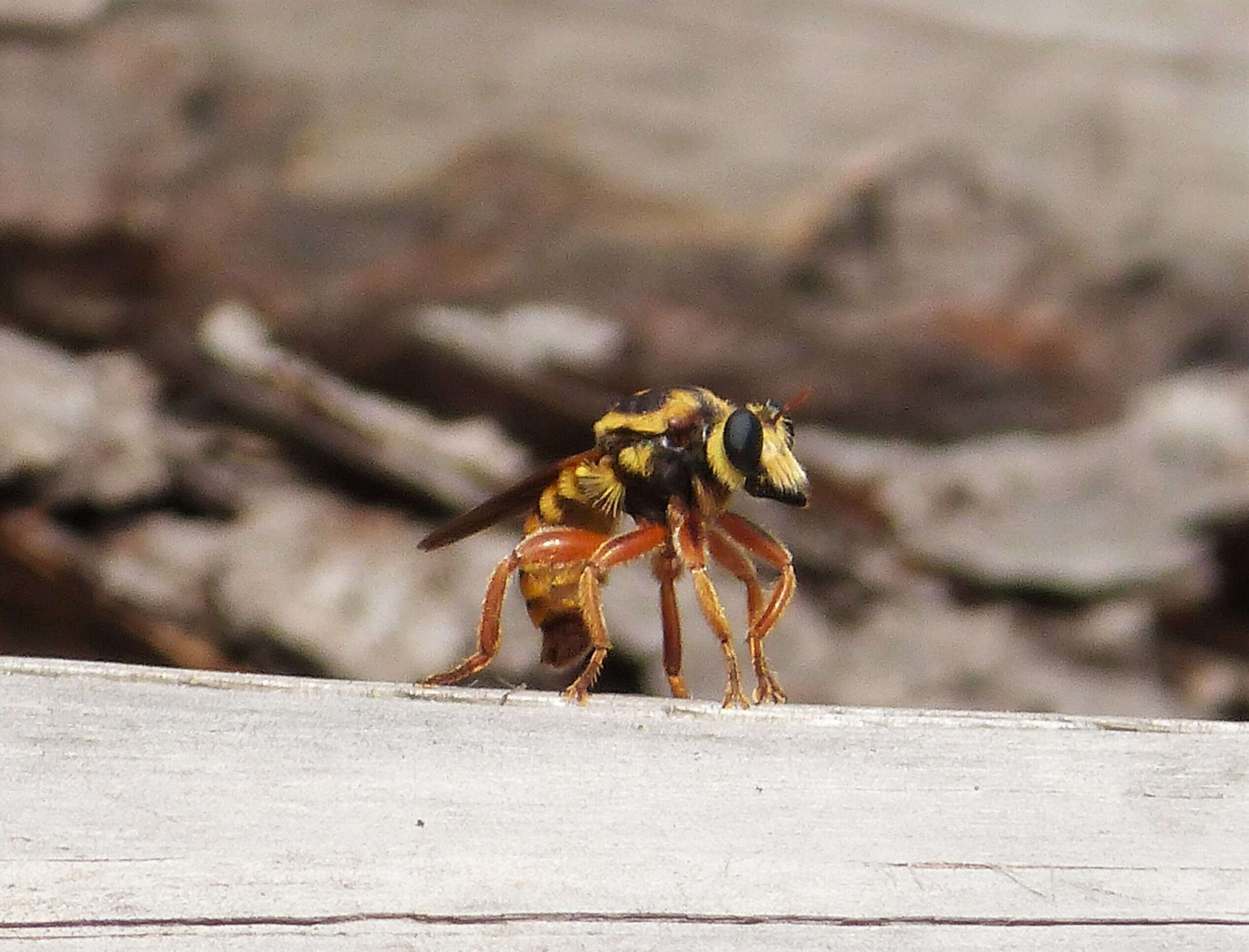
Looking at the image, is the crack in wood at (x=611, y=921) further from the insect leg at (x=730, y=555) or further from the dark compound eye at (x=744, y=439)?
the dark compound eye at (x=744, y=439)

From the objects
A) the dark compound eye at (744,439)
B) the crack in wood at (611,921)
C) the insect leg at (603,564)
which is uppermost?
the dark compound eye at (744,439)

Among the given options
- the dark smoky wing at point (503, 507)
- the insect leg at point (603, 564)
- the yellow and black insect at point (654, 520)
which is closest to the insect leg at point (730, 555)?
the yellow and black insect at point (654, 520)

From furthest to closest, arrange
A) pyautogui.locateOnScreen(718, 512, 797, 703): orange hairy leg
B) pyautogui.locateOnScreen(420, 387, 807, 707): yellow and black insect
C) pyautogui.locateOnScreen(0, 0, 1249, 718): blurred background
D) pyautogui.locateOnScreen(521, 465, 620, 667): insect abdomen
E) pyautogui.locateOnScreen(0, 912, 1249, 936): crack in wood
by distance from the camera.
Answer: pyautogui.locateOnScreen(0, 0, 1249, 718): blurred background
pyautogui.locateOnScreen(521, 465, 620, 667): insect abdomen
pyautogui.locateOnScreen(420, 387, 807, 707): yellow and black insect
pyautogui.locateOnScreen(718, 512, 797, 703): orange hairy leg
pyautogui.locateOnScreen(0, 912, 1249, 936): crack in wood

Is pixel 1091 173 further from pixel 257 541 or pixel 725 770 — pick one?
pixel 725 770

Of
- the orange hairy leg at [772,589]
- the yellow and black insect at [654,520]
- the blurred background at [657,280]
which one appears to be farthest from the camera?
the blurred background at [657,280]

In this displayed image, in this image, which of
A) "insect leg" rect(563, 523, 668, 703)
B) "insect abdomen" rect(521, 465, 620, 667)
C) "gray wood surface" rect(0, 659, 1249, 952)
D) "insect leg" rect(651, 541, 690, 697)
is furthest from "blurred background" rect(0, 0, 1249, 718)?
"gray wood surface" rect(0, 659, 1249, 952)

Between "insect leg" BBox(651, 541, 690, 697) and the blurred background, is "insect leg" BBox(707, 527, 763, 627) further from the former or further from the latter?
the blurred background

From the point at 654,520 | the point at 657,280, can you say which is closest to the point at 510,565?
the point at 654,520
